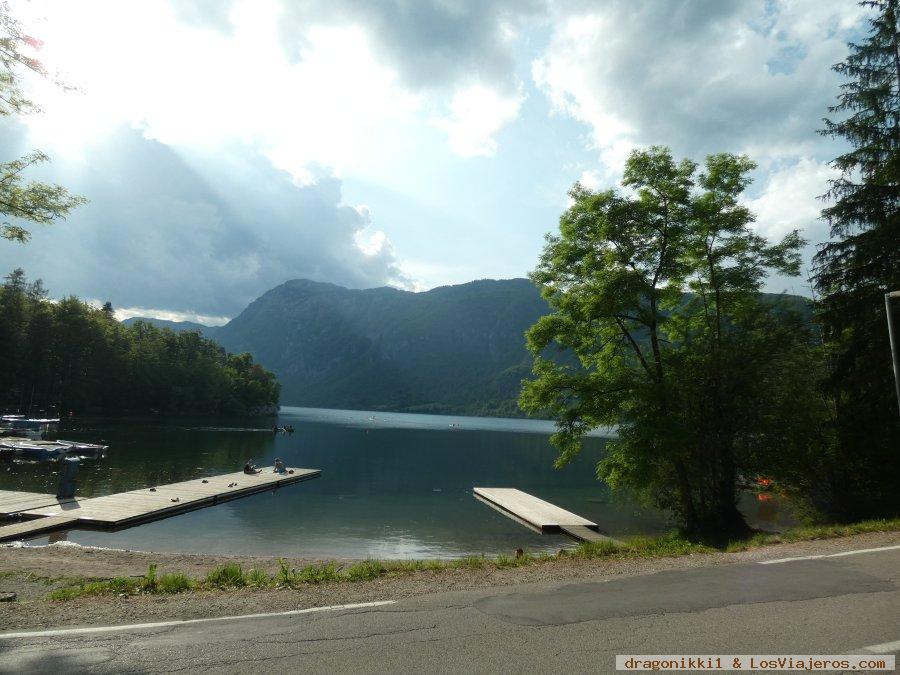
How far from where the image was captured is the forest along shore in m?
7.76

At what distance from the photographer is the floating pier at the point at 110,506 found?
19.7 metres

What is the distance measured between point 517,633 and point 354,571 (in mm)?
4952

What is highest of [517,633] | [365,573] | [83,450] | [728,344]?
[728,344]

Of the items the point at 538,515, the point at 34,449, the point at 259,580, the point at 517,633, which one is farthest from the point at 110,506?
the point at 517,633

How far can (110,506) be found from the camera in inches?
930

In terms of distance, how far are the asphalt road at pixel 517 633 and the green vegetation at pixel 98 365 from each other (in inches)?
3710

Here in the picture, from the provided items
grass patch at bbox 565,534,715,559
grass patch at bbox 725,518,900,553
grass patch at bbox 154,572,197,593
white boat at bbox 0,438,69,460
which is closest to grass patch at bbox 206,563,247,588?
grass patch at bbox 154,572,197,593

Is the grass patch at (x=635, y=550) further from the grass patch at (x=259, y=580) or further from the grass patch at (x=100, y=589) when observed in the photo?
the grass patch at (x=100, y=589)

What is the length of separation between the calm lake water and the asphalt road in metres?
13.6

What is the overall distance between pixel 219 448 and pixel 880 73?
6090 cm

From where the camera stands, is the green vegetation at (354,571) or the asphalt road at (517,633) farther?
the green vegetation at (354,571)

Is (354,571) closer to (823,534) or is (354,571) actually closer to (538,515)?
(823,534)

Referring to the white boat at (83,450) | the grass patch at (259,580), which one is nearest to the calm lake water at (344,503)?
the white boat at (83,450)

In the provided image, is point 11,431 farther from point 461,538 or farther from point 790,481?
point 790,481
